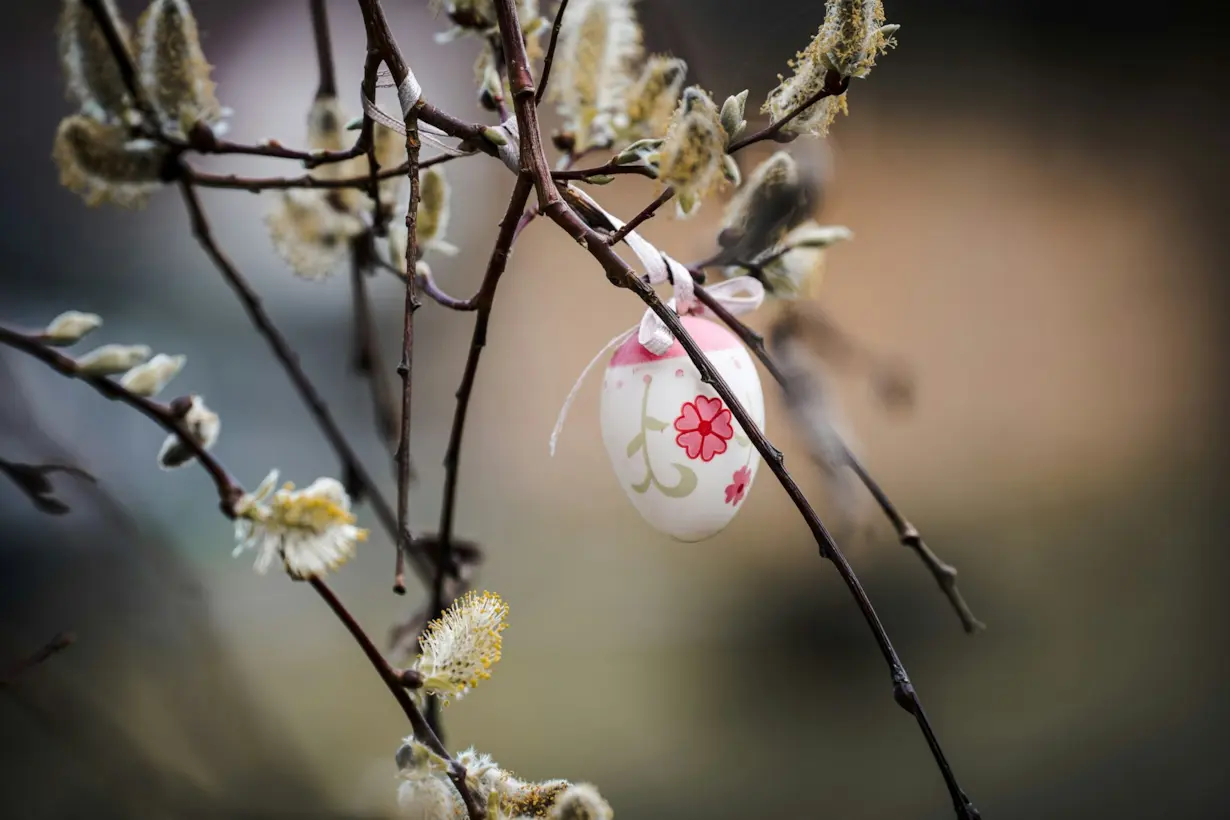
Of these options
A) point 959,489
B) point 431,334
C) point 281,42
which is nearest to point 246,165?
point 281,42

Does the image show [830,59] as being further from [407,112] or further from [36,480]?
[36,480]

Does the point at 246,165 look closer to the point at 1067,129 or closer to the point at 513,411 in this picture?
the point at 513,411

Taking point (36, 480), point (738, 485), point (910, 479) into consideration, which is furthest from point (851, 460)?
point (910, 479)

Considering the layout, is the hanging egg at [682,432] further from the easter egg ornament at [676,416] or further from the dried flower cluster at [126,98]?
the dried flower cluster at [126,98]

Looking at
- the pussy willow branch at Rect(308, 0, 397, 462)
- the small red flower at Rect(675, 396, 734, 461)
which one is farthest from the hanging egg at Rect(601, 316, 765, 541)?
the pussy willow branch at Rect(308, 0, 397, 462)

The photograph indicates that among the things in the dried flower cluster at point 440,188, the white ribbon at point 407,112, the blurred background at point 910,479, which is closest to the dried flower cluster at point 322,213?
the dried flower cluster at point 440,188

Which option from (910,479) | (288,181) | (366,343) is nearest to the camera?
(288,181)
